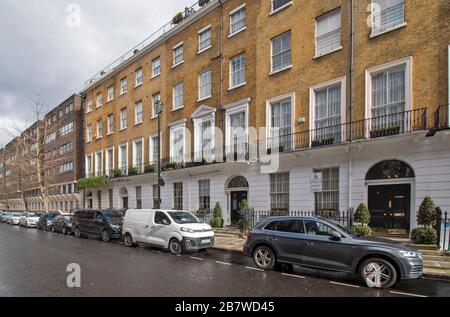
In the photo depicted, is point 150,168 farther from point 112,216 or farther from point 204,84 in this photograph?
point 112,216

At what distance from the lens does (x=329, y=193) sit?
15.2 meters

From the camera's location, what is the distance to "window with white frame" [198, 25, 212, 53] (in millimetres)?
22297

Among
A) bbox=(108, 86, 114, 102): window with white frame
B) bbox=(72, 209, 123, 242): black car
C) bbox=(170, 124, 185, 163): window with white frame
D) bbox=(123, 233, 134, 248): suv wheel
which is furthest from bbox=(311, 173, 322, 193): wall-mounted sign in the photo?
bbox=(108, 86, 114, 102): window with white frame

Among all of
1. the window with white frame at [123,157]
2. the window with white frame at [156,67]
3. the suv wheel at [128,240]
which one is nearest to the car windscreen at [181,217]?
the suv wheel at [128,240]

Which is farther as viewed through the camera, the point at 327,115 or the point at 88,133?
the point at 88,133

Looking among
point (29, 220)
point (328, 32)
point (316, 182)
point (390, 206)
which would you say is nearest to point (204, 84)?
point (328, 32)

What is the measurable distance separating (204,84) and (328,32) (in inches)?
365

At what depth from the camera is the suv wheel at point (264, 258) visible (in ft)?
30.6

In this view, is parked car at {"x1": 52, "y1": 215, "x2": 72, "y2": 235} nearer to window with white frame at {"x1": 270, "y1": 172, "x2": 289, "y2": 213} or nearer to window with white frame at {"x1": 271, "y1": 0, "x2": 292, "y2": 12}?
window with white frame at {"x1": 270, "y1": 172, "x2": 289, "y2": 213}

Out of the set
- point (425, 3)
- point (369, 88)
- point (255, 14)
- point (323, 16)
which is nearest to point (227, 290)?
point (369, 88)

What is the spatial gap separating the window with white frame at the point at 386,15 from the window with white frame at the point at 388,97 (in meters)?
1.82

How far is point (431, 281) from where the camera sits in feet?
27.9

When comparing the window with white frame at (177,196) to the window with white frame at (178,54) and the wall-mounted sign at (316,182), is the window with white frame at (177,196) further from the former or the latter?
the wall-mounted sign at (316,182)

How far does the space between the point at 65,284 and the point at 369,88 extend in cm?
1319
